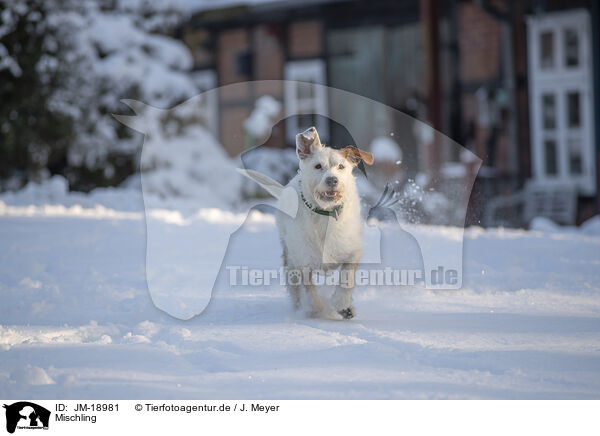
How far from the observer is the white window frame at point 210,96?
1841cm

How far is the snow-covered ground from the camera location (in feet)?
10.3

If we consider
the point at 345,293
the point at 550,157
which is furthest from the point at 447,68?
the point at 345,293

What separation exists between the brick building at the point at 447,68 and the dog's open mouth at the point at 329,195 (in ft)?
21.3

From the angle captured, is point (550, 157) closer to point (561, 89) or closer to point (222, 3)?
point (561, 89)

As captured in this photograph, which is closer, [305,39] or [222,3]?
[305,39]

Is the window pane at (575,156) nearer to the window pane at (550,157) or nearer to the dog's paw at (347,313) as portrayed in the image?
the window pane at (550,157)

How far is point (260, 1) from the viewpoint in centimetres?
1739

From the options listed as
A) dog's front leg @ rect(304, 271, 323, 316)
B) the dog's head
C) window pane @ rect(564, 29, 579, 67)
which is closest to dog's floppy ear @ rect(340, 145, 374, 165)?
the dog's head

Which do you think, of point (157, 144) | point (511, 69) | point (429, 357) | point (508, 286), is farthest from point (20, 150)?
point (429, 357)

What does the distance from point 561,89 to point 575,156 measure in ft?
4.28
